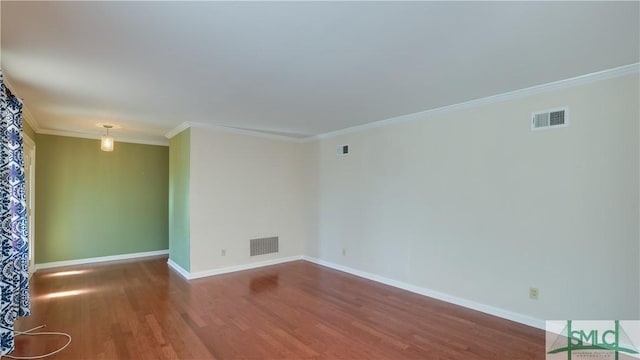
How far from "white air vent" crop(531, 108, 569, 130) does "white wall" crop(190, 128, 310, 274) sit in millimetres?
4068

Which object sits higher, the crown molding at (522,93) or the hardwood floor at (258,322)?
the crown molding at (522,93)

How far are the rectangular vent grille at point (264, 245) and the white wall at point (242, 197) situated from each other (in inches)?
3.4

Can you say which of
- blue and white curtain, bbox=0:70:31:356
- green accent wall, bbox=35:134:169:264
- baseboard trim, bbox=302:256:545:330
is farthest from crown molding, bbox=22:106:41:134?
baseboard trim, bbox=302:256:545:330

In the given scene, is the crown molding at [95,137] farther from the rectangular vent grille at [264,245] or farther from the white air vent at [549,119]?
the white air vent at [549,119]

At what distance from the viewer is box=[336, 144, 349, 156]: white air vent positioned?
18.4ft

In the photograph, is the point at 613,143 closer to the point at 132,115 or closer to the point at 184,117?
the point at 184,117

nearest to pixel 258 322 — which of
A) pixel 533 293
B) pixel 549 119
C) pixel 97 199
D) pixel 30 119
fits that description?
pixel 533 293

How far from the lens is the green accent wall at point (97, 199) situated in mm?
5734

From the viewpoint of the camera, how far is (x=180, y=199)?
18.2 feet

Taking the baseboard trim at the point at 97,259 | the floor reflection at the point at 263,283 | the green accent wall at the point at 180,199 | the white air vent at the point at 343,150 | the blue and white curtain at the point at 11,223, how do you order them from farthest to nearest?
the baseboard trim at the point at 97,259 < the white air vent at the point at 343,150 < the green accent wall at the point at 180,199 < the floor reflection at the point at 263,283 < the blue and white curtain at the point at 11,223

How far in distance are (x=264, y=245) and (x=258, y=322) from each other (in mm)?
2563

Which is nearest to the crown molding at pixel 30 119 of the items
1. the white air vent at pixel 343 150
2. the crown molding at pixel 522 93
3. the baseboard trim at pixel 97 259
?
the baseboard trim at pixel 97 259

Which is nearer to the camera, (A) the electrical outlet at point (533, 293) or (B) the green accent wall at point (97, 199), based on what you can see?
(A) the electrical outlet at point (533, 293)

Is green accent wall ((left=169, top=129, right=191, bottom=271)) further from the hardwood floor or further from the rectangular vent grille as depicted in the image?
the rectangular vent grille
